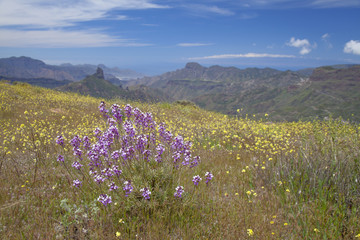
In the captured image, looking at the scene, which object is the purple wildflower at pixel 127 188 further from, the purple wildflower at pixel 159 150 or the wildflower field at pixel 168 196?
the purple wildflower at pixel 159 150

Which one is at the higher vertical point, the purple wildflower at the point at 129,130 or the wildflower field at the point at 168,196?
the purple wildflower at the point at 129,130

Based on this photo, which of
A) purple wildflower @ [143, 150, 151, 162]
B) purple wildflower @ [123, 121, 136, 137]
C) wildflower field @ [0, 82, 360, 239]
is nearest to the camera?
wildflower field @ [0, 82, 360, 239]

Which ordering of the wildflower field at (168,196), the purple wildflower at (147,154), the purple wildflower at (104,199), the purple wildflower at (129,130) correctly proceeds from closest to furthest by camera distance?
the purple wildflower at (104,199) → the wildflower field at (168,196) → the purple wildflower at (129,130) → the purple wildflower at (147,154)

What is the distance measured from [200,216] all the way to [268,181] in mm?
2377

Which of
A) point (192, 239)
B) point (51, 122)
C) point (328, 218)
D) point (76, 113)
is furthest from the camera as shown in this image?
point (76, 113)

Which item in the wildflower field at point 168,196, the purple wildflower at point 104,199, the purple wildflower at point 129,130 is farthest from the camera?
the purple wildflower at point 129,130

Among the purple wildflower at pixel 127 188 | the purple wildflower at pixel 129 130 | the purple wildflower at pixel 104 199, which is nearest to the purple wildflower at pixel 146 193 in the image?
the purple wildflower at pixel 127 188

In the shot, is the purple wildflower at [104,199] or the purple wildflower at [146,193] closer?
the purple wildflower at [104,199]

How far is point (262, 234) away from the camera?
3740mm

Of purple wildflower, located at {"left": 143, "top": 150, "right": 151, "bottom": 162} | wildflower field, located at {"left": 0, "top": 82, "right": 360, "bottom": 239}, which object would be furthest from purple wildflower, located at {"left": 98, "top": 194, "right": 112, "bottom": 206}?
purple wildflower, located at {"left": 143, "top": 150, "right": 151, "bottom": 162}

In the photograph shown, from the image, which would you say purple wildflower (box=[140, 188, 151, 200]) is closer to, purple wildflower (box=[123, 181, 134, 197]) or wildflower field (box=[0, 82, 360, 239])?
wildflower field (box=[0, 82, 360, 239])

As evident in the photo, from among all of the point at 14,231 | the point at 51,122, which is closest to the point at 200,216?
the point at 14,231

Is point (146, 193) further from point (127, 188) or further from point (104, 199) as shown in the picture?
point (104, 199)

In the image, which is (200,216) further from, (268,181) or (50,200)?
(50,200)
